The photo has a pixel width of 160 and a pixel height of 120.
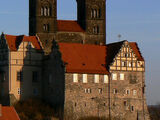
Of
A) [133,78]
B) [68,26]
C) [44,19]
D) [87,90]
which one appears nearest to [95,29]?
[68,26]

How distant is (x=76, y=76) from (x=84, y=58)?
15.0ft

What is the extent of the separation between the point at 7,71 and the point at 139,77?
20.6 metres

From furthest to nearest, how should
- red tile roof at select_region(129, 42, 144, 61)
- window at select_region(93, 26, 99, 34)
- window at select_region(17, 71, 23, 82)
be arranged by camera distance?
1. window at select_region(93, 26, 99, 34)
2. red tile roof at select_region(129, 42, 144, 61)
3. window at select_region(17, 71, 23, 82)

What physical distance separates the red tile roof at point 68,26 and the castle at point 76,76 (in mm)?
6125

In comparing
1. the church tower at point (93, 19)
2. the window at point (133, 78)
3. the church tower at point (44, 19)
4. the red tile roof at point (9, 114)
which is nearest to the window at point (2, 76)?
the church tower at point (44, 19)

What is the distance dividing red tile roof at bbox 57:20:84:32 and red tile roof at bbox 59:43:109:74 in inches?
340

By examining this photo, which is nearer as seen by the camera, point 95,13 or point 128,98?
point 128,98

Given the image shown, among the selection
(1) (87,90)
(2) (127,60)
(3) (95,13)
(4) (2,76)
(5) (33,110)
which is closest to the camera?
(5) (33,110)

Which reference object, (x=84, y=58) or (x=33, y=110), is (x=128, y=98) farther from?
(x=33, y=110)

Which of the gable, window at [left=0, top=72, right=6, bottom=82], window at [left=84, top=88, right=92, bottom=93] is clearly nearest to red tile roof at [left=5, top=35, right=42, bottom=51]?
window at [left=0, top=72, right=6, bottom=82]

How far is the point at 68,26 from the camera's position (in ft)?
384

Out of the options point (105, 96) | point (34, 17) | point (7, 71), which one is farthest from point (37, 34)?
point (105, 96)

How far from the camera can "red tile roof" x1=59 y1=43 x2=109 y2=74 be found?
10244 centimetres

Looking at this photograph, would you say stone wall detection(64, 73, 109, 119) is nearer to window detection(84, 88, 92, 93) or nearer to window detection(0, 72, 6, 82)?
window detection(84, 88, 92, 93)
